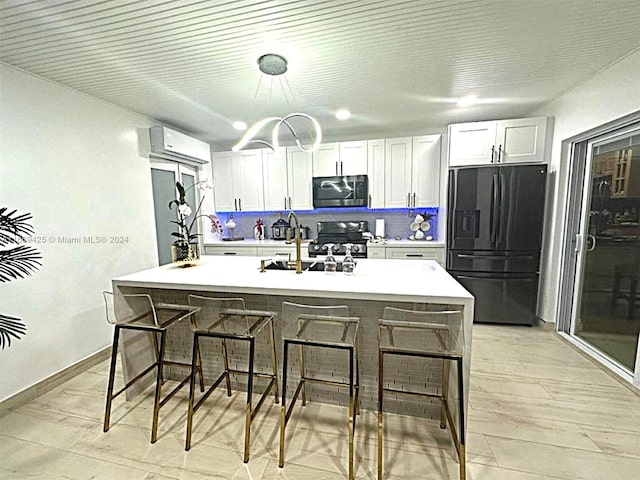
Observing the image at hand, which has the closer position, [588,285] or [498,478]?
[498,478]

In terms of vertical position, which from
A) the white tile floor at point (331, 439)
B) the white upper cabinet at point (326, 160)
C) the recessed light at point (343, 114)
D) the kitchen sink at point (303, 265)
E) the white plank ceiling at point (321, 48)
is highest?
the recessed light at point (343, 114)

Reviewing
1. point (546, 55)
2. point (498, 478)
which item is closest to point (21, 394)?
point (498, 478)

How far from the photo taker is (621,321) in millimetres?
2543

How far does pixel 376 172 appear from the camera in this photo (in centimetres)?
414

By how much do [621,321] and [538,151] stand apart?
1845mm

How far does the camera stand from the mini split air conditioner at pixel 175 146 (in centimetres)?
336

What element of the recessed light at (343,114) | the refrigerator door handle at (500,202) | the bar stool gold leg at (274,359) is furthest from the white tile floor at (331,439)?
the recessed light at (343,114)

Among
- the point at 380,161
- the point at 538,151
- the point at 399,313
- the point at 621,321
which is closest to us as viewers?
the point at 399,313

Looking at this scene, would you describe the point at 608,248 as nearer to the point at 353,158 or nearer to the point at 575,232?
the point at 575,232

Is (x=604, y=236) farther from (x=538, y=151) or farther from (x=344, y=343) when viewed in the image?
(x=344, y=343)

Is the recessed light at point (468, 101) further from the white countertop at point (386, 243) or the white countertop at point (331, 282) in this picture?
the white countertop at point (331, 282)

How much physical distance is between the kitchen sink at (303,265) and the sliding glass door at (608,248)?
2.43m

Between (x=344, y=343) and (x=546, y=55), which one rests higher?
(x=546, y=55)

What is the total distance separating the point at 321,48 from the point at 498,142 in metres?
2.42
